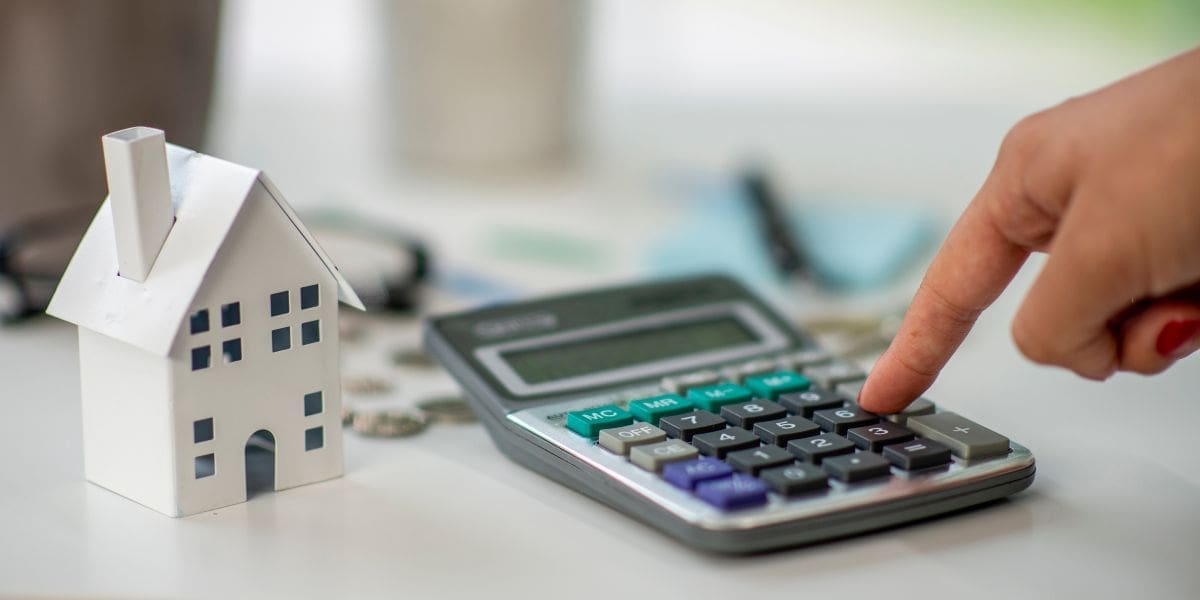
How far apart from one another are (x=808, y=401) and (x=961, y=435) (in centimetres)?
6

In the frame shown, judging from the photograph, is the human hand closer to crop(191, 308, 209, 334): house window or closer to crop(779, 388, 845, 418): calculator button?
crop(779, 388, 845, 418): calculator button

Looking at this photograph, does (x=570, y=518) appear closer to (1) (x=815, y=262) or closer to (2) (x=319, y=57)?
(1) (x=815, y=262)

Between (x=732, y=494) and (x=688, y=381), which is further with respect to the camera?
(x=688, y=381)

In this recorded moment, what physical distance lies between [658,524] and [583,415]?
0.07m

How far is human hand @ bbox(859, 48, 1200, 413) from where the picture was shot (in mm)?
360

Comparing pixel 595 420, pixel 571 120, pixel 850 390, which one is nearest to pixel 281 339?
pixel 595 420

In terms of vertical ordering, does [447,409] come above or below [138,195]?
below

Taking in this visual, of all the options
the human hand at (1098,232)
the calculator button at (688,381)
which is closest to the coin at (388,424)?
the calculator button at (688,381)

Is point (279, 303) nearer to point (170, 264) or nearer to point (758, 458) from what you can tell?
point (170, 264)

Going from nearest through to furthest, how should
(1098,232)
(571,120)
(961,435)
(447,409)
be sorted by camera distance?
(1098,232), (961,435), (447,409), (571,120)

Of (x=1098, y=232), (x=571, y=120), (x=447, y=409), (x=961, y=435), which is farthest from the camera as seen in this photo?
(x=571, y=120)

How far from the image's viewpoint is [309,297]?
0.47 m

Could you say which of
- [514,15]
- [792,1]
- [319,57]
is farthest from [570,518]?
[792,1]

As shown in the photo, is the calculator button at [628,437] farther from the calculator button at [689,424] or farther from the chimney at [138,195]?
the chimney at [138,195]
